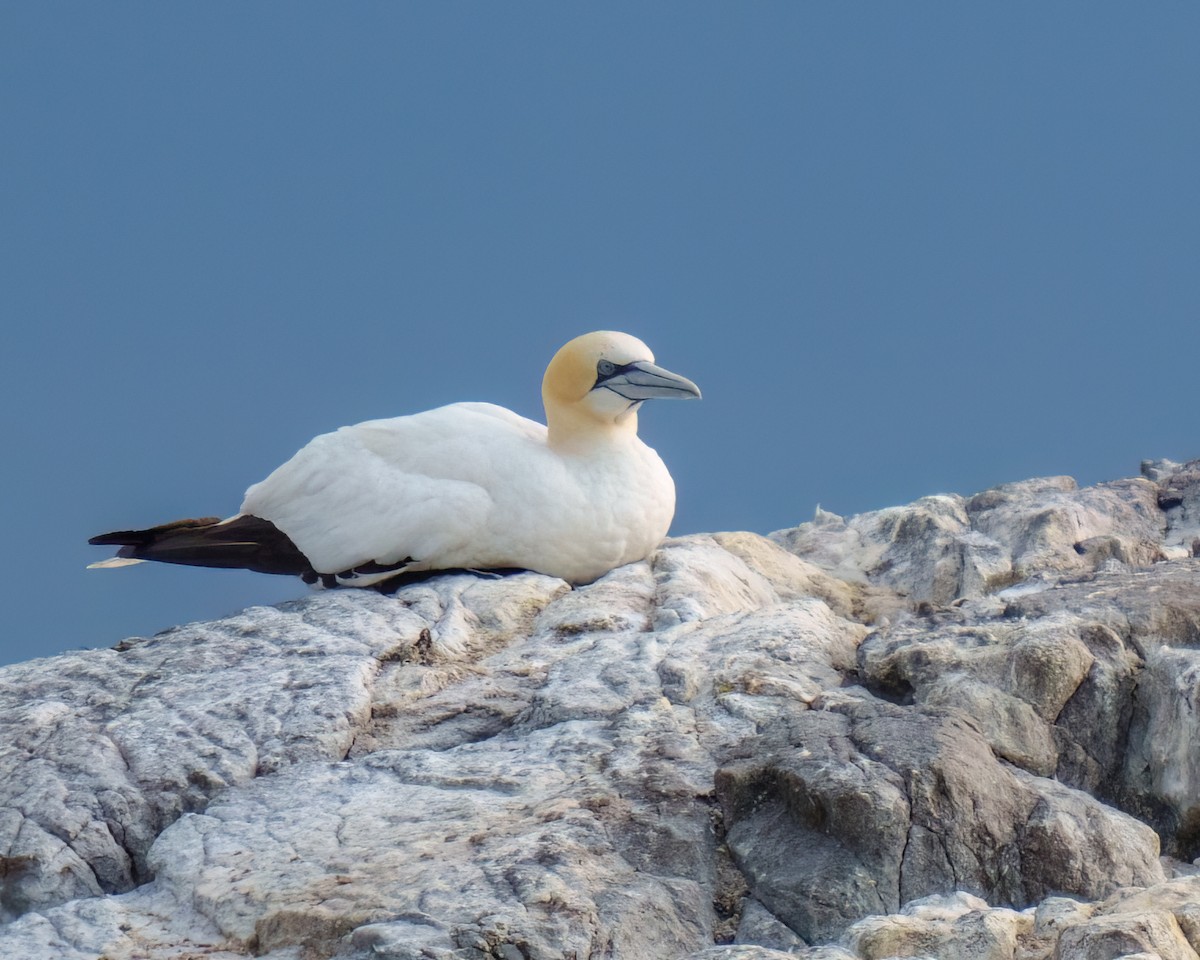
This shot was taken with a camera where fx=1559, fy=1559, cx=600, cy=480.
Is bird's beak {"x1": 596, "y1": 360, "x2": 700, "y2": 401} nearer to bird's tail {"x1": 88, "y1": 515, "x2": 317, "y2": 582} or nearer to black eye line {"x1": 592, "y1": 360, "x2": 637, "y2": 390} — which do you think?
black eye line {"x1": 592, "y1": 360, "x2": 637, "y2": 390}

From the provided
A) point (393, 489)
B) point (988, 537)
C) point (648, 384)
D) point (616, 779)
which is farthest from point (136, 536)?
point (988, 537)

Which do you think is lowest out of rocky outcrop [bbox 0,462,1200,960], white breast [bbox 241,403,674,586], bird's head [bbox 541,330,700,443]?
rocky outcrop [bbox 0,462,1200,960]

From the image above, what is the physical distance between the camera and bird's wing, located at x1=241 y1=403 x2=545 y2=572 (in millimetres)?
7348

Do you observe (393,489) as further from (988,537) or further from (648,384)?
(988,537)

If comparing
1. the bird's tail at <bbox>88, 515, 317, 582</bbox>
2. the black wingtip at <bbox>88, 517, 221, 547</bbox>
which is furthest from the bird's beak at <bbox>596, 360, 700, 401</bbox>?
the black wingtip at <bbox>88, 517, 221, 547</bbox>

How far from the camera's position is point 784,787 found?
4.37 metres

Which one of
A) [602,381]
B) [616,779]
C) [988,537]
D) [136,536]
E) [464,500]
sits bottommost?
[616,779]

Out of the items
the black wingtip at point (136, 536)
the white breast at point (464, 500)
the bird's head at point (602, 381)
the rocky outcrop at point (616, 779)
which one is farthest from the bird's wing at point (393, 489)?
the rocky outcrop at point (616, 779)

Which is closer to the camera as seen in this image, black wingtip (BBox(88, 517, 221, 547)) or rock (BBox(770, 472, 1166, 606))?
rock (BBox(770, 472, 1166, 606))

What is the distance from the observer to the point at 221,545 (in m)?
7.79

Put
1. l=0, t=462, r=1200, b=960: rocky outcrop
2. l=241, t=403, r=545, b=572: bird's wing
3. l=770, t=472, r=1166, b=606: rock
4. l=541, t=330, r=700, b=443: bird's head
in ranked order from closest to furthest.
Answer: l=0, t=462, r=1200, b=960: rocky outcrop
l=241, t=403, r=545, b=572: bird's wing
l=770, t=472, r=1166, b=606: rock
l=541, t=330, r=700, b=443: bird's head

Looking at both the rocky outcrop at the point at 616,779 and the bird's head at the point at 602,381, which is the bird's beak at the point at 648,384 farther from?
the rocky outcrop at the point at 616,779

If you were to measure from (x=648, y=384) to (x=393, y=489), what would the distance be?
137 centimetres

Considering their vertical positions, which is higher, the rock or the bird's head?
the bird's head
